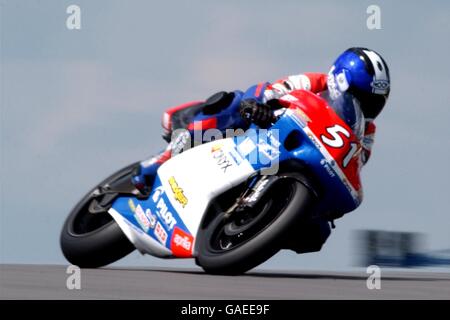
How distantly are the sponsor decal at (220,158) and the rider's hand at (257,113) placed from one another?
1.14 feet

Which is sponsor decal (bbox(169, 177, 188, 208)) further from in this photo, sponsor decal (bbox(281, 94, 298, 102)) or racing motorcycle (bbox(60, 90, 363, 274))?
sponsor decal (bbox(281, 94, 298, 102))

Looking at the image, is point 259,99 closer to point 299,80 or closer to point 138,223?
point 299,80

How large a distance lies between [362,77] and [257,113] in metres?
0.86

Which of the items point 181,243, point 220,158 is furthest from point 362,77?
point 181,243

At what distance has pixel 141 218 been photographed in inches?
405

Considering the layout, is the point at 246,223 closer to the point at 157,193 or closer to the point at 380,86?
the point at 157,193

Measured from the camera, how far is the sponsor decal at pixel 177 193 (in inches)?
389

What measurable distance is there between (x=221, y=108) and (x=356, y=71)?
50.1 inches

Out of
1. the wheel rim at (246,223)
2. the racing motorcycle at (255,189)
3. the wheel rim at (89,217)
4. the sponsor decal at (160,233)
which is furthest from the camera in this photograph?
the wheel rim at (89,217)

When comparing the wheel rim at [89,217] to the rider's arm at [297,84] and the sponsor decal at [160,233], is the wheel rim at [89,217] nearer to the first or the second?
the sponsor decal at [160,233]

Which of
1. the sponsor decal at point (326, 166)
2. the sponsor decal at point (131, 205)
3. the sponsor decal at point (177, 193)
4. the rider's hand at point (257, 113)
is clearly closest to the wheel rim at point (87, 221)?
the sponsor decal at point (131, 205)

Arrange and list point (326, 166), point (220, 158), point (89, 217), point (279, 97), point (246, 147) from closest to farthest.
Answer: point (326, 166) → point (246, 147) → point (220, 158) → point (279, 97) → point (89, 217)

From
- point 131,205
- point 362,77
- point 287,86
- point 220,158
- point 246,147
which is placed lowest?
point 131,205
